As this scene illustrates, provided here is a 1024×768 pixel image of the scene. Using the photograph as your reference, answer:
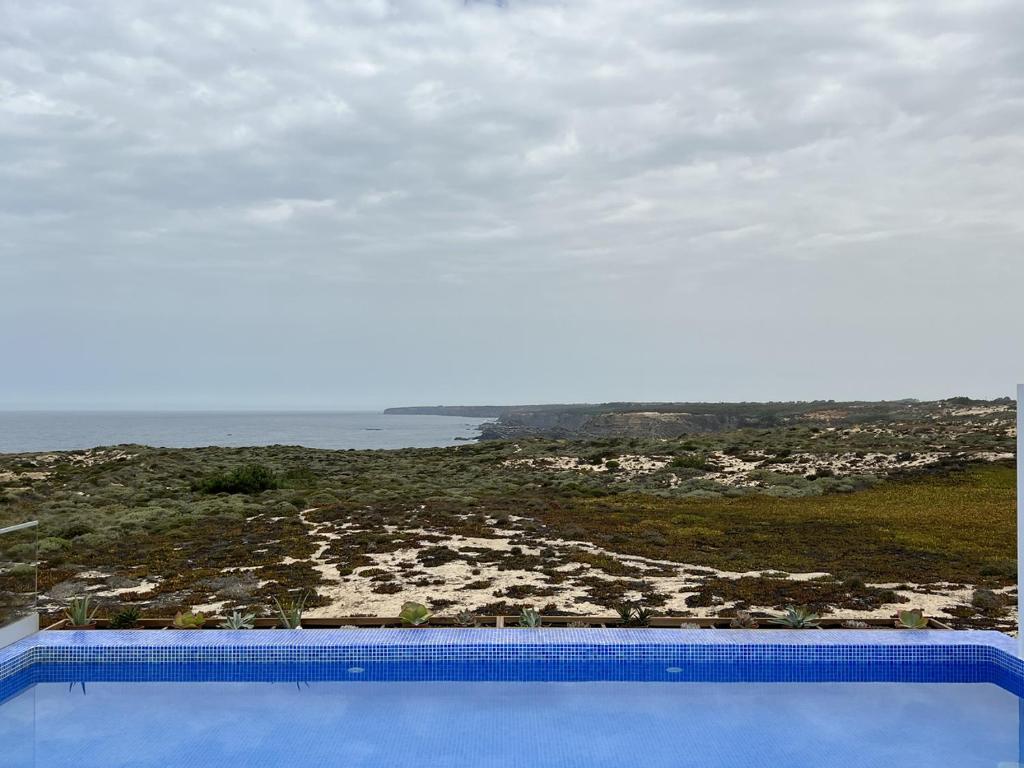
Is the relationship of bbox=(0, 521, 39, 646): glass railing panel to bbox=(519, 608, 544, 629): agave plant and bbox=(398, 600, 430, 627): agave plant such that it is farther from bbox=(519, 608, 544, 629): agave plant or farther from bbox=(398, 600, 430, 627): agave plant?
bbox=(519, 608, 544, 629): agave plant

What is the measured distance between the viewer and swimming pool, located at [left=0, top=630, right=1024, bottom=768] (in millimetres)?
5250

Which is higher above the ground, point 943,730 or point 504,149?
point 504,149

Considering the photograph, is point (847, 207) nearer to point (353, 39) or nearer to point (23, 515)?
point (353, 39)

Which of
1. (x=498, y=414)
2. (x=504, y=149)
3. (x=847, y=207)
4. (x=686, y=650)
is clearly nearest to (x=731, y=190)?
(x=847, y=207)

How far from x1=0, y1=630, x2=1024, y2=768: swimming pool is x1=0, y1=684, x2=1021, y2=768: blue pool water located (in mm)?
16

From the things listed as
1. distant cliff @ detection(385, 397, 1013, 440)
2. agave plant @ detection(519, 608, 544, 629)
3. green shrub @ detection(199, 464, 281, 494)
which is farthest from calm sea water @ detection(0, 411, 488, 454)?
agave plant @ detection(519, 608, 544, 629)

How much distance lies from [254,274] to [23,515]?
30270 millimetres

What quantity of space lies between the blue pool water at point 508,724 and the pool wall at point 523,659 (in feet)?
0.31

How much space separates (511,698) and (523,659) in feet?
1.19

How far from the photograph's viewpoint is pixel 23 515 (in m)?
6.77

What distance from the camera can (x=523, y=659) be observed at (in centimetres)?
635

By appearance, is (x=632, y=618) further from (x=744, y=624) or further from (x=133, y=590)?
(x=133, y=590)

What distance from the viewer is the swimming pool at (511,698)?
525 centimetres

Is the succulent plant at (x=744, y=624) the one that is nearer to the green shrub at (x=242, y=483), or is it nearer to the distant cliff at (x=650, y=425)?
the green shrub at (x=242, y=483)
